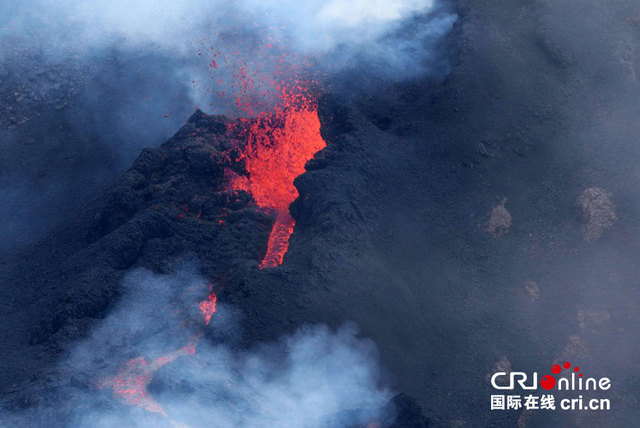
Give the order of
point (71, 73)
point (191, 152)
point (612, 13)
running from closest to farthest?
point (191, 152) → point (612, 13) → point (71, 73)

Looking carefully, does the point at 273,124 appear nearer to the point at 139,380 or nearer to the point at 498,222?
the point at 498,222

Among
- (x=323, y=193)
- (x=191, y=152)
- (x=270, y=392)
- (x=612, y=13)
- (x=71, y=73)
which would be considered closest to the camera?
(x=270, y=392)

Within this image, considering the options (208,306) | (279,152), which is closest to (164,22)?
(279,152)

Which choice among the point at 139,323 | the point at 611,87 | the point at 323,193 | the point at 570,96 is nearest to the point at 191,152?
the point at 323,193

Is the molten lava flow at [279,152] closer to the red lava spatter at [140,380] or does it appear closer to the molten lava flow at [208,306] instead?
the molten lava flow at [208,306]

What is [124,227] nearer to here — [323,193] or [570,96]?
[323,193]

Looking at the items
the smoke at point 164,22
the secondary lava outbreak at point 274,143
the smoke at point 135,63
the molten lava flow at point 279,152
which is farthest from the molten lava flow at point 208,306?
the smoke at point 164,22

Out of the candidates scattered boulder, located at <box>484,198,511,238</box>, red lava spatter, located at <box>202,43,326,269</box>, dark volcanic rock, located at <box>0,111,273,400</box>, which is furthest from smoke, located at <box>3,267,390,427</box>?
scattered boulder, located at <box>484,198,511,238</box>

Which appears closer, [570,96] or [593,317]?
[593,317]
